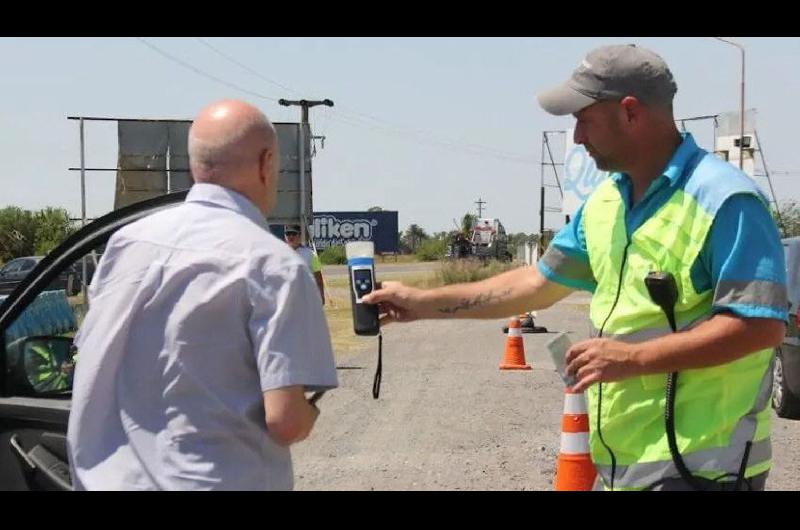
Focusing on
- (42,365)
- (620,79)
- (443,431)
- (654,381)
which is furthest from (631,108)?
(443,431)

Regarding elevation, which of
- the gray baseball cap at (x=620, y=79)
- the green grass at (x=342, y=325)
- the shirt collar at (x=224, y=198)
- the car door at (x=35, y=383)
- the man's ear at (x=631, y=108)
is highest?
the gray baseball cap at (x=620, y=79)

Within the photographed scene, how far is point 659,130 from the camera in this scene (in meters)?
3.14

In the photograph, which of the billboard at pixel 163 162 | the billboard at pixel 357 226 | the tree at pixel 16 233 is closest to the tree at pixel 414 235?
the billboard at pixel 357 226

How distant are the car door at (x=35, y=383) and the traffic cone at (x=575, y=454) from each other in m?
3.08

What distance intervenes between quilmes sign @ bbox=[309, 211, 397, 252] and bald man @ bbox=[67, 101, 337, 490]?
260 feet

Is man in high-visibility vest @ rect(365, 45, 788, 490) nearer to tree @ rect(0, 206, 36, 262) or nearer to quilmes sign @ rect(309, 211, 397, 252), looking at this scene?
tree @ rect(0, 206, 36, 262)

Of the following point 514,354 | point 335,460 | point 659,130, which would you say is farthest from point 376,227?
point 659,130

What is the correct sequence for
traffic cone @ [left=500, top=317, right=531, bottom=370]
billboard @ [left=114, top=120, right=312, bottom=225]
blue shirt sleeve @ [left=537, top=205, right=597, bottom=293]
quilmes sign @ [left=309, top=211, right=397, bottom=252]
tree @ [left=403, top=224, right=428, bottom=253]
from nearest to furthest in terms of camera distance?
blue shirt sleeve @ [left=537, top=205, right=597, bottom=293], traffic cone @ [left=500, top=317, right=531, bottom=370], billboard @ [left=114, top=120, right=312, bottom=225], quilmes sign @ [left=309, top=211, right=397, bottom=252], tree @ [left=403, top=224, right=428, bottom=253]

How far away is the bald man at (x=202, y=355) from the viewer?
2746 millimetres

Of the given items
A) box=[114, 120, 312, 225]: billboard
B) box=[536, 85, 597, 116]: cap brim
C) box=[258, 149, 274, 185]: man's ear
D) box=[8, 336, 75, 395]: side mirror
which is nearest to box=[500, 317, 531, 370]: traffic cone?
box=[114, 120, 312, 225]: billboard

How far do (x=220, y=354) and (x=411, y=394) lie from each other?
30.0 feet

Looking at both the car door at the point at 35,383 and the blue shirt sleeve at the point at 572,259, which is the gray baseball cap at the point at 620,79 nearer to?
the blue shirt sleeve at the point at 572,259

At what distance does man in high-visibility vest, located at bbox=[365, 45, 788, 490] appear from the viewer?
289 centimetres
